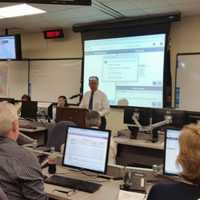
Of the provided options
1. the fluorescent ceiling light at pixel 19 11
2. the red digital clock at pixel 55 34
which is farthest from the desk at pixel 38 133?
the red digital clock at pixel 55 34

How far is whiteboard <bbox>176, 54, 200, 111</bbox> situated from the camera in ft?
17.8

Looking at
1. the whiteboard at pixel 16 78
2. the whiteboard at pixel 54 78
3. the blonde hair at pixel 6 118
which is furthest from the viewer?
the whiteboard at pixel 16 78

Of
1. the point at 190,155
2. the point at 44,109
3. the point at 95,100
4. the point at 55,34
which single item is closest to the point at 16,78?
the point at 44,109

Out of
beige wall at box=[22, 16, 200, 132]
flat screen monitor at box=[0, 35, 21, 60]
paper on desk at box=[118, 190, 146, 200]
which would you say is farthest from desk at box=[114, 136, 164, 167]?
flat screen monitor at box=[0, 35, 21, 60]

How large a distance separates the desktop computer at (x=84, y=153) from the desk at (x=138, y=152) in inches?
59.3

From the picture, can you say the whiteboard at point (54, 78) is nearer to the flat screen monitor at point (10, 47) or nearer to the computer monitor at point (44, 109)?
the computer monitor at point (44, 109)

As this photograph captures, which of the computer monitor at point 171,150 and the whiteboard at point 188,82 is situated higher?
the whiteboard at point 188,82

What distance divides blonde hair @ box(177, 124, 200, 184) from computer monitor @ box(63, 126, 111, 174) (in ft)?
2.95

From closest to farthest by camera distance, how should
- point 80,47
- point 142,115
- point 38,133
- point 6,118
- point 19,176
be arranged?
1. point 19,176
2. point 6,118
3. point 142,115
4. point 38,133
5. point 80,47

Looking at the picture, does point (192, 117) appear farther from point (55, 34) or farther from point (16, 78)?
point (16, 78)

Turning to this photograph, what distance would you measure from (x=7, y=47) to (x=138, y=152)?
421 cm

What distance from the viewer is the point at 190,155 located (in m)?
1.52

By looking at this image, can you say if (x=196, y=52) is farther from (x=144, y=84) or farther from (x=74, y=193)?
(x=74, y=193)

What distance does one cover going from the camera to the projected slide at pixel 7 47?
6.92 meters
